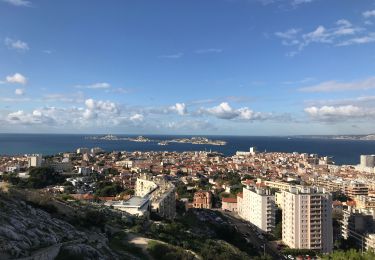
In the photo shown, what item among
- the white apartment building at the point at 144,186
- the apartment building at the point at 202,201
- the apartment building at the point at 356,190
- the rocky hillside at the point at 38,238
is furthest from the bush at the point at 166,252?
the apartment building at the point at 356,190

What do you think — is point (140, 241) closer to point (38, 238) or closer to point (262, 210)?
point (38, 238)

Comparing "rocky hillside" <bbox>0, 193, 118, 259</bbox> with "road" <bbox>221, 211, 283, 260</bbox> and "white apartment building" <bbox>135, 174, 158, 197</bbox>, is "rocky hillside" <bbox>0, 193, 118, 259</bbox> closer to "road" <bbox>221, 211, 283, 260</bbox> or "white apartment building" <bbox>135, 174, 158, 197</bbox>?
"road" <bbox>221, 211, 283, 260</bbox>

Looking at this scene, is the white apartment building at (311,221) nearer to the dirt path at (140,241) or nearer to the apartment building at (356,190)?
the dirt path at (140,241)

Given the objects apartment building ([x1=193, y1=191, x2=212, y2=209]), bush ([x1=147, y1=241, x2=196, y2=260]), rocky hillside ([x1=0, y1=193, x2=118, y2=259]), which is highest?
rocky hillside ([x1=0, y1=193, x2=118, y2=259])

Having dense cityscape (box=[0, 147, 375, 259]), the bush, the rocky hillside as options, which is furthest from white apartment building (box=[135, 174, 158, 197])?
the rocky hillside

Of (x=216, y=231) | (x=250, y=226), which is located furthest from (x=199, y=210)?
(x=216, y=231)

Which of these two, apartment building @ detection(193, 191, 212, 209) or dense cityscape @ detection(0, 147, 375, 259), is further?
apartment building @ detection(193, 191, 212, 209)

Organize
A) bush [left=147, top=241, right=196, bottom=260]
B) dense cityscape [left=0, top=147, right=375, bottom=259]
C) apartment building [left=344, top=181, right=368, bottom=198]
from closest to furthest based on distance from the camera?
1. dense cityscape [left=0, top=147, right=375, bottom=259]
2. bush [left=147, top=241, right=196, bottom=260]
3. apartment building [left=344, top=181, right=368, bottom=198]
